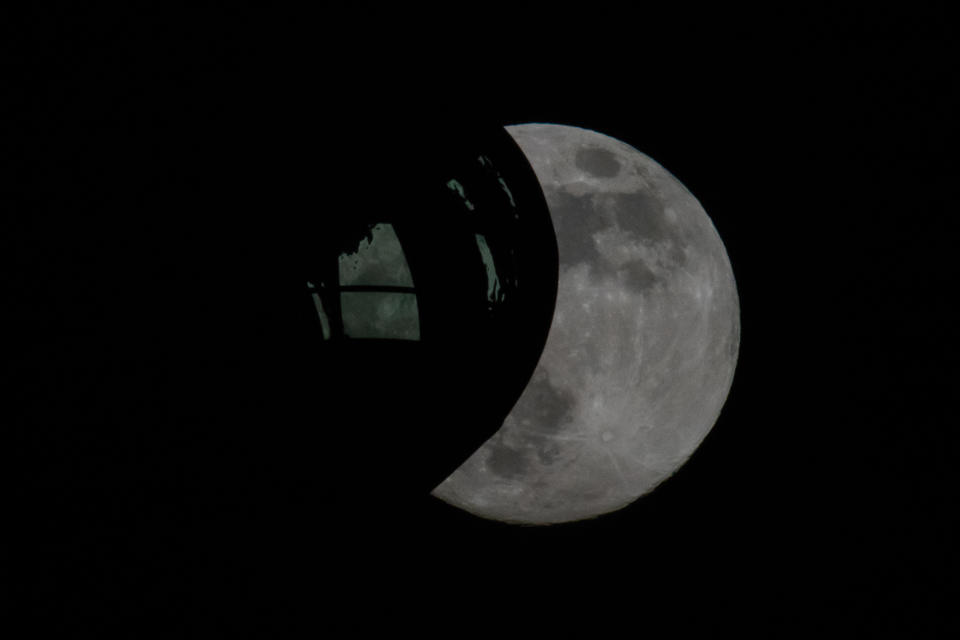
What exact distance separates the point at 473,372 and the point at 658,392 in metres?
1.26

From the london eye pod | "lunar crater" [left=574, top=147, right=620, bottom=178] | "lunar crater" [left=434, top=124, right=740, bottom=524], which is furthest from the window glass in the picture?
"lunar crater" [left=574, top=147, right=620, bottom=178]

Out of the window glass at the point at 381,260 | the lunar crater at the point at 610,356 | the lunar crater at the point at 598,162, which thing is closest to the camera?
the window glass at the point at 381,260

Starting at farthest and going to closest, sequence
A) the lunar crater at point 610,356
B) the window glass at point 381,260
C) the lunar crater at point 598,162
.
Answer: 1. the lunar crater at point 598,162
2. the lunar crater at point 610,356
3. the window glass at point 381,260

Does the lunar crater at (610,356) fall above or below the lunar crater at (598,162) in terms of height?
below

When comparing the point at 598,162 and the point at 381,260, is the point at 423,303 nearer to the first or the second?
the point at 381,260

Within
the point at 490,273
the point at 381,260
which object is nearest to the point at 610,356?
the point at 490,273

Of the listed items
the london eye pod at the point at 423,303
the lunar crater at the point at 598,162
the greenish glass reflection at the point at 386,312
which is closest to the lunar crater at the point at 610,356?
the lunar crater at the point at 598,162

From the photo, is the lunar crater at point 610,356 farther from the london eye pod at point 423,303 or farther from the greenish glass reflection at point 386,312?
the greenish glass reflection at point 386,312

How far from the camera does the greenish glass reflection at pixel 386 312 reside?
2.88m

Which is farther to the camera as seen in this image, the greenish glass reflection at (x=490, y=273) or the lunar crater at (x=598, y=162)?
the lunar crater at (x=598, y=162)

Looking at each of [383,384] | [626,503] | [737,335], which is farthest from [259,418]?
[737,335]

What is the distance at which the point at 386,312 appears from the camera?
2893 mm

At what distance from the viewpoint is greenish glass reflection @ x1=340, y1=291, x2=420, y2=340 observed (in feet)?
9.45

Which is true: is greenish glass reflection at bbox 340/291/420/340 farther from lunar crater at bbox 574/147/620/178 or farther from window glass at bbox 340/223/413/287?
lunar crater at bbox 574/147/620/178
